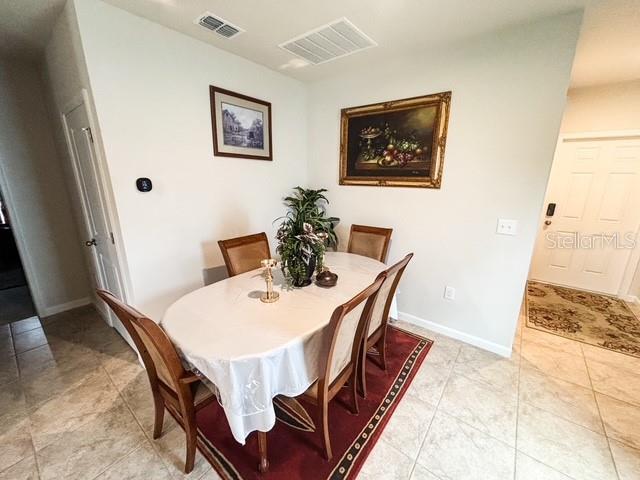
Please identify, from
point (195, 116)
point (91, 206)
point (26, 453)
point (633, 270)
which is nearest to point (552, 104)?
point (195, 116)

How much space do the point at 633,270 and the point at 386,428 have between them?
3736 mm

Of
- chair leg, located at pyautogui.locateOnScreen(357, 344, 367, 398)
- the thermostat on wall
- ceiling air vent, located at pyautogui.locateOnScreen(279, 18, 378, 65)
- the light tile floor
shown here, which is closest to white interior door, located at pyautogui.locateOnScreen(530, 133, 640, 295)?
the light tile floor

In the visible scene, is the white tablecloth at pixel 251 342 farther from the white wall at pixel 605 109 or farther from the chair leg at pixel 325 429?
the white wall at pixel 605 109

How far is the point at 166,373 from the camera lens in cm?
117

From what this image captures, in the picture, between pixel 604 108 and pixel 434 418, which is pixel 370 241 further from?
pixel 604 108

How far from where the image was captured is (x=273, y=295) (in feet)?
5.11

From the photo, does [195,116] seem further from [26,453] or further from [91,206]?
[26,453]

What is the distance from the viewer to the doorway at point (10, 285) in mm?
2800

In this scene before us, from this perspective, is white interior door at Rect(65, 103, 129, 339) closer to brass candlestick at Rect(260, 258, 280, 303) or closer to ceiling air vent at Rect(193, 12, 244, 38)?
ceiling air vent at Rect(193, 12, 244, 38)

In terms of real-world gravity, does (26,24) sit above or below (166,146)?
above

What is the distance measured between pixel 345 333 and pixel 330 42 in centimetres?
214

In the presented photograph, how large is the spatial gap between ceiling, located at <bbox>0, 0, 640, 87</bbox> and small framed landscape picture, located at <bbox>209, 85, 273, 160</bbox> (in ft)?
1.27

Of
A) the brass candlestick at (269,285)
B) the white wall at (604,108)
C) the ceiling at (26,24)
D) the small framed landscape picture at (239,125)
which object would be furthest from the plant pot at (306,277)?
the white wall at (604,108)

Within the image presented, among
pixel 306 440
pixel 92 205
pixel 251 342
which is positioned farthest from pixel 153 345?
pixel 92 205
